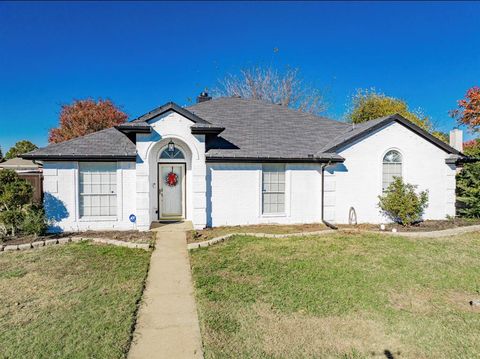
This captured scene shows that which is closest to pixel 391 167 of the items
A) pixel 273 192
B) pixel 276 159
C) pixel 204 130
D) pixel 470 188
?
pixel 470 188

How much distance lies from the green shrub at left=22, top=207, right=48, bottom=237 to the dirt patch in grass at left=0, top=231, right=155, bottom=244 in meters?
0.21

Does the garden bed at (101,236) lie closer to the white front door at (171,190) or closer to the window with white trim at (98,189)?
the window with white trim at (98,189)

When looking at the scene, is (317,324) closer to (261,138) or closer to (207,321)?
(207,321)

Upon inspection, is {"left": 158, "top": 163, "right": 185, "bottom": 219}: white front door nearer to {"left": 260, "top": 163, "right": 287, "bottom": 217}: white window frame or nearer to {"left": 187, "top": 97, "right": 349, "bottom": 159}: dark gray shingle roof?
{"left": 187, "top": 97, "right": 349, "bottom": 159}: dark gray shingle roof

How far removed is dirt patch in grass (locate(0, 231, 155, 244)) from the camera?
35.1 feet

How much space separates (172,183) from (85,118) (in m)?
26.4

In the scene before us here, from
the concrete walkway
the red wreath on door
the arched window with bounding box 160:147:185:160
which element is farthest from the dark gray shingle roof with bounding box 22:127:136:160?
the concrete walkway

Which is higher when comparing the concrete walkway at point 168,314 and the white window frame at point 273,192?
the white window frame at point 273,192

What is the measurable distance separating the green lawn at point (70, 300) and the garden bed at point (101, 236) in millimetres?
1059

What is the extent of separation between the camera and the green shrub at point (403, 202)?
13.1 meters

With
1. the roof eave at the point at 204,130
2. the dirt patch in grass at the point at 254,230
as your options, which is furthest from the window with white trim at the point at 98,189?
the dirt patch in grass at the point at 254,230

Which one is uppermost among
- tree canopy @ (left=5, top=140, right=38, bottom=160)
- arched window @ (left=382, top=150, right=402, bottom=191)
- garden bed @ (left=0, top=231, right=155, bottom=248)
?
tree canopy @ (left=5, top=140, right=38, bottom=160)

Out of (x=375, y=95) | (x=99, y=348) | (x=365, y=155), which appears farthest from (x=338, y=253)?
(x=375, y=95)

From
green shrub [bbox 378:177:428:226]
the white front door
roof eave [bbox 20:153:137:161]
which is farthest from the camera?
the white front door
